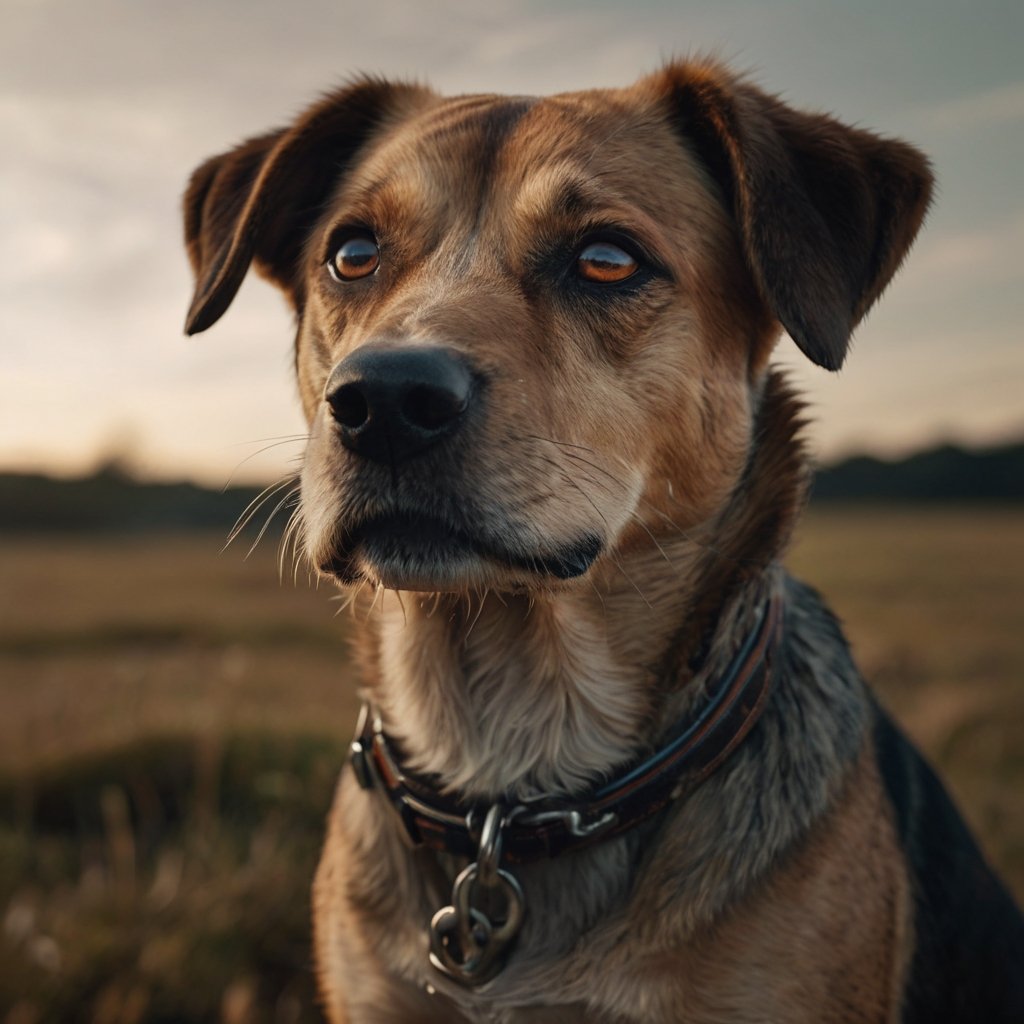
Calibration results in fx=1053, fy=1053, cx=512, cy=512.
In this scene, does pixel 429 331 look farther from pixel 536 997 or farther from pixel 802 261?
pixel 536 997

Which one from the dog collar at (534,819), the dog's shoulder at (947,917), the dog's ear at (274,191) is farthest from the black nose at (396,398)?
the dog's shoulder at (947,917)

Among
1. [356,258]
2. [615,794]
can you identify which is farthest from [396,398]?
[615,794]

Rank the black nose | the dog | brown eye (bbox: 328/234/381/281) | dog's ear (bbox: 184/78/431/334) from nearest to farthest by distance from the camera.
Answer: the black nose → the dog → brown eye (bbox: 328/234/381/281) → dog's ear (bbox: 184/78/431/334)

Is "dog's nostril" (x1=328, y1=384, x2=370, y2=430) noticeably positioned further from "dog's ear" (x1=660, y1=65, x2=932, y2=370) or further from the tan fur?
"dog's ear" (x1=660, y1=65, x2=932, y2=370)

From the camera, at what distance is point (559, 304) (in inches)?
107

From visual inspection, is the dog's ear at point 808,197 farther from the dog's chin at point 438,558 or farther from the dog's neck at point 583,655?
the dog's chin at point 438,558

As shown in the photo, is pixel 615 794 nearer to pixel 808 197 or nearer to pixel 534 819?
pixel 534 819

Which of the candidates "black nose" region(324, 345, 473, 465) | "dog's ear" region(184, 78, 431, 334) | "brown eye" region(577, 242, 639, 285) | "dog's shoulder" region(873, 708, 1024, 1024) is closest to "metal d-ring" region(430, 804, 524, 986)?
"black nose" region(324, 345, 473, 465)

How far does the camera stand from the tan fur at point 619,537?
245 cm

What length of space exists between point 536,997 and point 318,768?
9.36 ft

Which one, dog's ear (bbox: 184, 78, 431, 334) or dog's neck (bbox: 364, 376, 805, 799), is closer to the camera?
dog's neck (bbox: 364, 376, 805, 799)

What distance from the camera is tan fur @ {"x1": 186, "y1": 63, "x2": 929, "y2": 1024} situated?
8.05 feet

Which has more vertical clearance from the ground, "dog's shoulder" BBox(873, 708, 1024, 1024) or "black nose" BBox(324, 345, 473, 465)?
"black nose" BBox(324, 345, 473, 465)

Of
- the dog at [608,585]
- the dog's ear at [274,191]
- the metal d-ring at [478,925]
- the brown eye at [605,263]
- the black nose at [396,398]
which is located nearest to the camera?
the black nose at [396,398]
